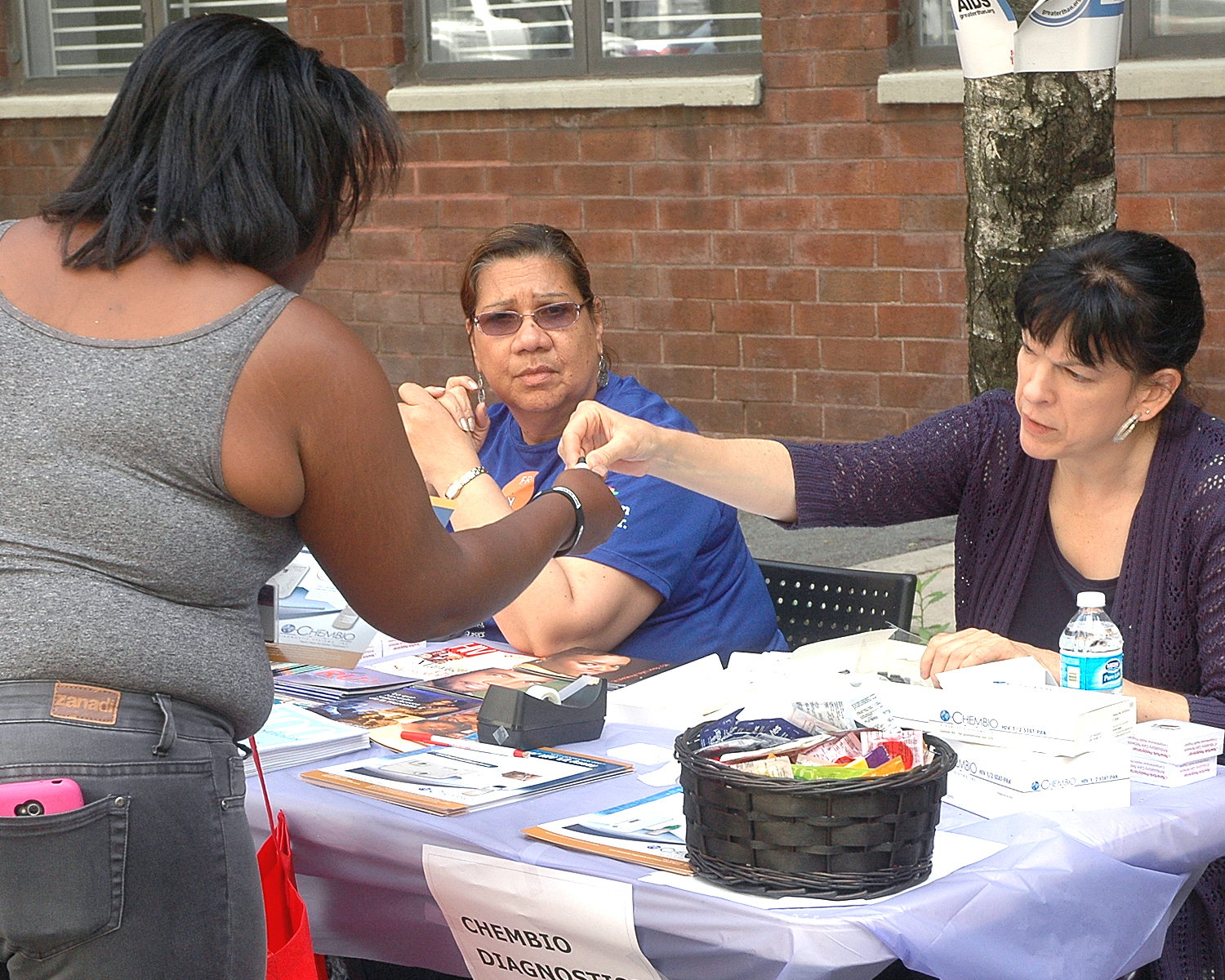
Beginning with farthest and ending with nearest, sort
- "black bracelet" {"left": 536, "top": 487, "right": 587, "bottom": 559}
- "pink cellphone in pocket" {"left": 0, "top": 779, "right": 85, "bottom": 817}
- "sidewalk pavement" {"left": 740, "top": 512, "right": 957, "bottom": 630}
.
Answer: "sidewalk pavement" {"left": 740, "top": 512, "right": 957, "bottom": 630} < "black bracelet" {"left": 536, "top": 487, "right": 587, "bottom": 559} < "pink cellphone in pocket" {"left": 0, "top": 779, "right": 85, "bottom": 817}

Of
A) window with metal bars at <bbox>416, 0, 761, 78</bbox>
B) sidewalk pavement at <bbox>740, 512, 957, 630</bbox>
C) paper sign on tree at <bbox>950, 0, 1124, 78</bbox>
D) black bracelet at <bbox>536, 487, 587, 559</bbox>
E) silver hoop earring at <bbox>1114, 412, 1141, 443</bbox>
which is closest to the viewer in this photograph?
black bracelet at <bbox>536, 487, 587, 559</bbox>

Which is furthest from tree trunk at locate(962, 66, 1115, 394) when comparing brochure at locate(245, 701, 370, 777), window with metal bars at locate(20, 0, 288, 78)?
window with metal bars at locate(20, 0, 288, 78)

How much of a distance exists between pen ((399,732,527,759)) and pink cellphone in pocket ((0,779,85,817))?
0.88 m

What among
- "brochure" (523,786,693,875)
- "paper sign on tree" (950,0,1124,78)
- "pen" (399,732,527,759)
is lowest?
"pen" (399,732,527,759)

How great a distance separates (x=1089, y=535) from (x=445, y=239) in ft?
16.1

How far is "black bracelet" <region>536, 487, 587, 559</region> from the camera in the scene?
2238 mm

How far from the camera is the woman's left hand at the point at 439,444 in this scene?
3275 mm

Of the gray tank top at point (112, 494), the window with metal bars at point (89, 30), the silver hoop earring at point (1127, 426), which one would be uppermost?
the window with metal bars at point (89, 30)

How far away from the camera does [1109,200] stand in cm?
364

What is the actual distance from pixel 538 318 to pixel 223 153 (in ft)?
5.74

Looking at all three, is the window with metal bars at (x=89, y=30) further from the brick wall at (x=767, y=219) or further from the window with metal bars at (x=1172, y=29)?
the window with metal bars at (x=1172, y=29)

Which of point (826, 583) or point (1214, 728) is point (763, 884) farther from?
point (826, 583)

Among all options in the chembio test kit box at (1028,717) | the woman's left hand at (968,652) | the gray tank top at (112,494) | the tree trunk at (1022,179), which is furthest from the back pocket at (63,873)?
the tree trunk at (1022,179)

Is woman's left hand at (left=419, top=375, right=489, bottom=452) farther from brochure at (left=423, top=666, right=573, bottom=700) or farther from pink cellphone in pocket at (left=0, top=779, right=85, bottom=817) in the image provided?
pink cellphone in pocket at (left=0, top=779, right=85, bottom=817)
